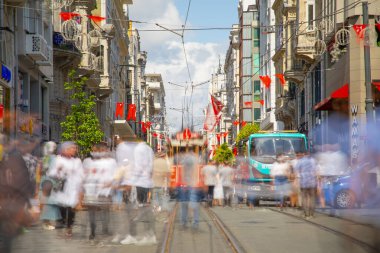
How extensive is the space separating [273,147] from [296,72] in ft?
76.7

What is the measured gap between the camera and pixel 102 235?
16062 millimetres

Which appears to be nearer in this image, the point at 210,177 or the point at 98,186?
the point at 98,186

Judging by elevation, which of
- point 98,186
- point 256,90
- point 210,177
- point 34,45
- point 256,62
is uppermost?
point 256,62

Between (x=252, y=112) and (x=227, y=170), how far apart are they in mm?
73164

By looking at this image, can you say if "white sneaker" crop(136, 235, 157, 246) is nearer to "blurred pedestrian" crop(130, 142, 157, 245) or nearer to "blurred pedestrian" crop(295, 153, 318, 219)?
"blurred pedestrian" crop(130, 142, 157, 245)

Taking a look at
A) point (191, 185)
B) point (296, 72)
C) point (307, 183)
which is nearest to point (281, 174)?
point (307, 183)

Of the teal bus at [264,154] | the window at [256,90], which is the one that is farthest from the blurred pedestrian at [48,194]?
the window at [256,90]

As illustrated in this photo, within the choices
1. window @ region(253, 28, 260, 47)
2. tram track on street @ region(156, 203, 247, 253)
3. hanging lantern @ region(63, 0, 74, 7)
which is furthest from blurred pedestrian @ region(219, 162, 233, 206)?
window @ region(253, 28, 260, 47)

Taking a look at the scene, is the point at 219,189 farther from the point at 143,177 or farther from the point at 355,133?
the point at 143,177

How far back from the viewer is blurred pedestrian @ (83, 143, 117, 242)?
1458 cm

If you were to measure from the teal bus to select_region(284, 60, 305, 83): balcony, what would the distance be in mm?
22404

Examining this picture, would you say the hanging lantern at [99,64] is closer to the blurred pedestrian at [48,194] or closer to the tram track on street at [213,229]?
the tram track on street at [213,229]

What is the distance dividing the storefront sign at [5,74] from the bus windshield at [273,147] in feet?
31.9

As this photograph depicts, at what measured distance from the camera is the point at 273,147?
107ft
